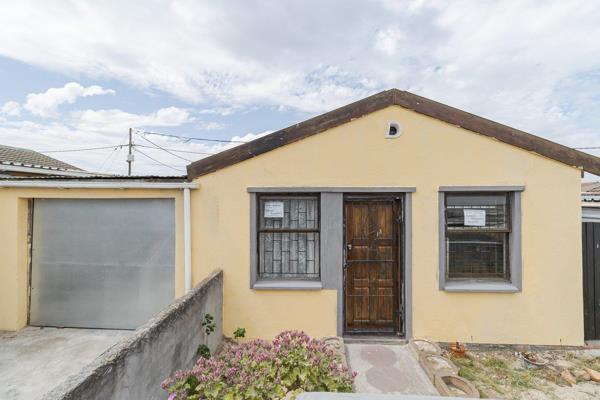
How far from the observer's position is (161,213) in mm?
5109

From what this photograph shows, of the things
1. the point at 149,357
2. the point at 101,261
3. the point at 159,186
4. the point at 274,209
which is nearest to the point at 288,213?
the point at 274,209

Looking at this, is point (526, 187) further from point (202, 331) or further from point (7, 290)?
point (7, 290)

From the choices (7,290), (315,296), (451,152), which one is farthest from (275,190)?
(7,290)

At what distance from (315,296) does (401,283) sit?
1.41 metres

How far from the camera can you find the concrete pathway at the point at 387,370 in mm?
3572

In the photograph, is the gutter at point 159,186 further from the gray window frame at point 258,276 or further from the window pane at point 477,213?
the window pane at point 477,213

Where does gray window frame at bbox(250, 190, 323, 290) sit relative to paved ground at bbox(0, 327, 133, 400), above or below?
above

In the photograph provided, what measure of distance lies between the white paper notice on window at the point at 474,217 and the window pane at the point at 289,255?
2.47 m

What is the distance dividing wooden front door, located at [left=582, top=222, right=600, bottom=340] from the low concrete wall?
19.6 feet

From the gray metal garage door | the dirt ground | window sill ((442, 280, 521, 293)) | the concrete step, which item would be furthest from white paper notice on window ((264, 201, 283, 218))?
the dirt ground

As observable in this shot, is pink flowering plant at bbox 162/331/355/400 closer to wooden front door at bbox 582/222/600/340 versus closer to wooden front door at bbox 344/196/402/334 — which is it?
wooden front door at bbox 344/196/402/334

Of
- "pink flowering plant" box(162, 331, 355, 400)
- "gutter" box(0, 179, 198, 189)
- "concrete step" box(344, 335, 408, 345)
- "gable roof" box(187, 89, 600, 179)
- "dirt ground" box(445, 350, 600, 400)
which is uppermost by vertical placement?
"gable roof" box(187, 89, 600, 179)

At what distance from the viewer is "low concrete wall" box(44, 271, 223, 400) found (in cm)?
207

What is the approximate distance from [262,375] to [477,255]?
13.2 ft
